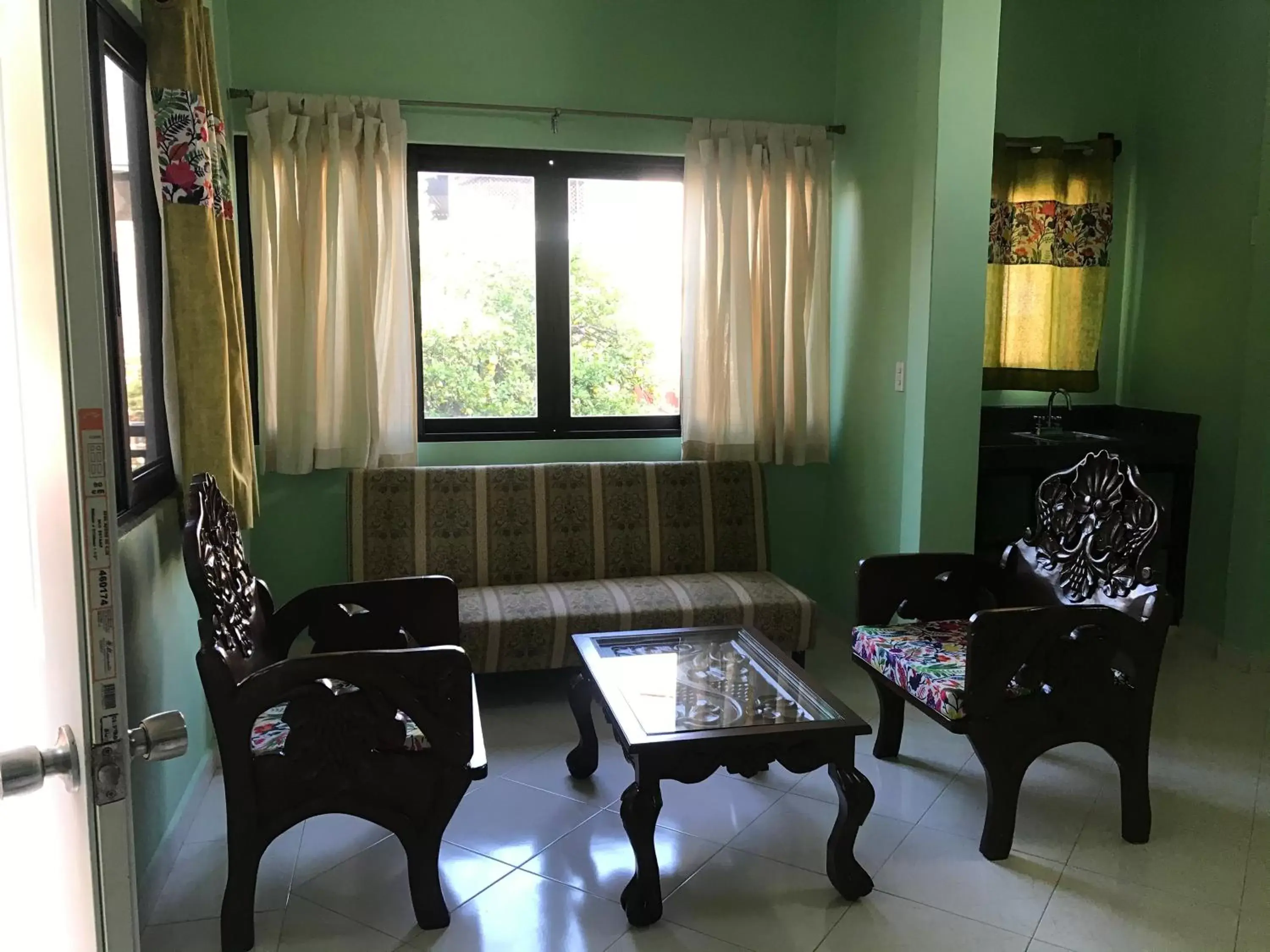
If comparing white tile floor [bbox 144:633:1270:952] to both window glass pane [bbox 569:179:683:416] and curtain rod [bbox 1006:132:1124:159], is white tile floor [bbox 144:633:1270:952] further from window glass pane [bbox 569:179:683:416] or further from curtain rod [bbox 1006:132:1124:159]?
curtain rod [bbox 1006:132:1124:159]

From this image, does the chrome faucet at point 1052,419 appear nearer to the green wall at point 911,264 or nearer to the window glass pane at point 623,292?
the green wall at point 911,264

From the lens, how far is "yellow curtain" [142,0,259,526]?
241cm

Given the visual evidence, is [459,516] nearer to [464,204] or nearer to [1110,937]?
[464,204]

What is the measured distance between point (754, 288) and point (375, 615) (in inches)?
82.4

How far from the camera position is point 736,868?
92.4 inches

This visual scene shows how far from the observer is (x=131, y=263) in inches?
97.7

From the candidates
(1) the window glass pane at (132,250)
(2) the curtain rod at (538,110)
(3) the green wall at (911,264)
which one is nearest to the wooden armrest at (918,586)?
(3) the green wall at (911,264)

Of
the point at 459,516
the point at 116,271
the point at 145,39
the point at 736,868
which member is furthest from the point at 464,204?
the point at 736,868

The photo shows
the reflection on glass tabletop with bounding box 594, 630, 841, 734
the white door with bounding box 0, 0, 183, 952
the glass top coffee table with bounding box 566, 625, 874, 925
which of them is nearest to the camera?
the white door with bounding box 0, 0, 183, 952

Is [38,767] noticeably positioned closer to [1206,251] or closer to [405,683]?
[405,683]

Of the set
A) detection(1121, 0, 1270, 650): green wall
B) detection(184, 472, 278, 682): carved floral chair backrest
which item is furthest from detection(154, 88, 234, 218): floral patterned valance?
detection(1121, 0, 1270, 650): green wall

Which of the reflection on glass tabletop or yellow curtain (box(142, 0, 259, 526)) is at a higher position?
yellow curtain (box(142, 0, 259, 526))

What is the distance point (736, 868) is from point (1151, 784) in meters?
1.34

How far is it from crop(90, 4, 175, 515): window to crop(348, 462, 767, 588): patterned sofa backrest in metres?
1.03
